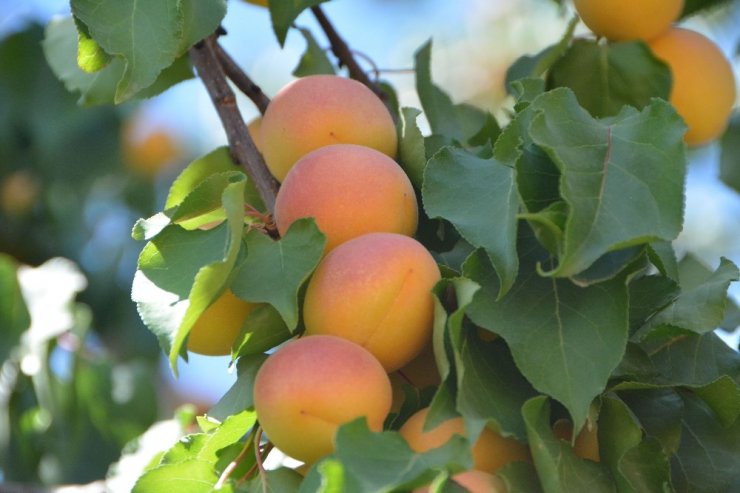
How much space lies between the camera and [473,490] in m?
0.57

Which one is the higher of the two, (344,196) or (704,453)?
(344,196)

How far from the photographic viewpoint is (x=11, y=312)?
1300 mm

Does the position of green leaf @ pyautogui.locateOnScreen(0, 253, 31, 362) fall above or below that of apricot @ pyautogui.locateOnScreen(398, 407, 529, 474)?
below

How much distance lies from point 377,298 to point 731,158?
2.25 feet

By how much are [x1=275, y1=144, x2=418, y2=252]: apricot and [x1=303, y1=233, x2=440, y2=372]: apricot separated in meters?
0.03

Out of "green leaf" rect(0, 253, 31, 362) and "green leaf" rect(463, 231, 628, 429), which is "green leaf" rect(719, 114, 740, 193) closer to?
"green leaf" rect(463, 231, 628, 429)

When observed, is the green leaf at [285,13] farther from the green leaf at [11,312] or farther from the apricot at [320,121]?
the green leaf at [11,312]

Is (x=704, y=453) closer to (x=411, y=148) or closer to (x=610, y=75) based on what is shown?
(x=411, y=148)

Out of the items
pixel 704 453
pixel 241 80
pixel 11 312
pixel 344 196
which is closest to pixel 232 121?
pixel 241 80

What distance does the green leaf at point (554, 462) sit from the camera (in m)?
0.58

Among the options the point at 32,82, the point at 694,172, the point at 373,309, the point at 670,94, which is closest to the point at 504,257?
the point at 373,309

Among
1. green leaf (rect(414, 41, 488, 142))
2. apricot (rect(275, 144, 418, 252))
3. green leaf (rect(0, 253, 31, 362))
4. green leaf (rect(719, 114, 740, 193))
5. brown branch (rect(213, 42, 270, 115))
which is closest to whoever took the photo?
apricot (rect(275, 144, 418, 252))

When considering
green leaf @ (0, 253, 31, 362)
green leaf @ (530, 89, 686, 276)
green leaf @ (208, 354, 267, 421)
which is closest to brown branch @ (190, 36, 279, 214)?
green leaf @ (208, 354, 267, 421)

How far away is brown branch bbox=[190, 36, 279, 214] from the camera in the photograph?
0.78 m
